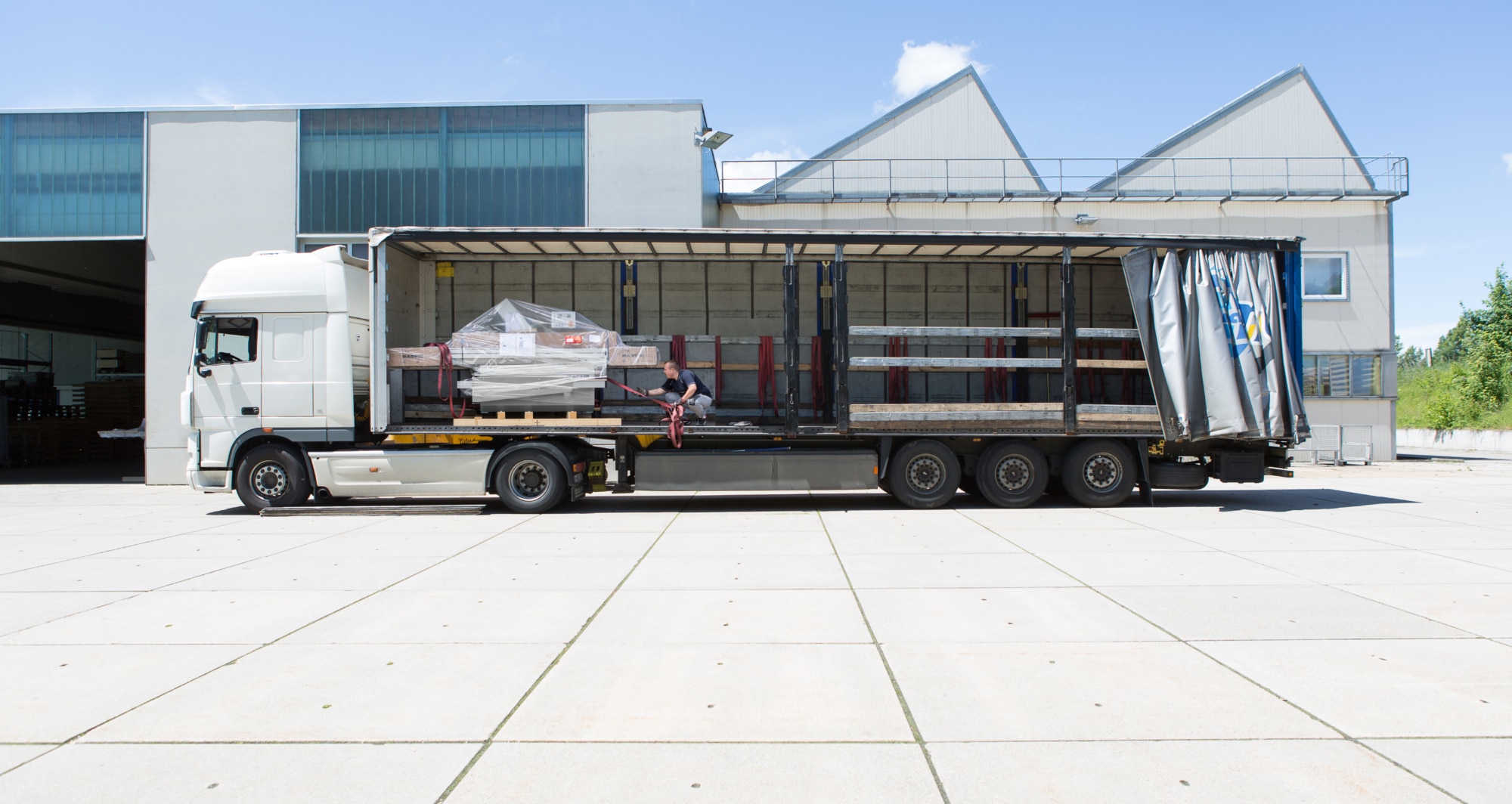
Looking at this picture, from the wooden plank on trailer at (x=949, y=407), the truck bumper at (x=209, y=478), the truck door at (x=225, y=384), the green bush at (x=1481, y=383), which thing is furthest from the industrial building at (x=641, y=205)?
the green bush at (x=1481, y=383)

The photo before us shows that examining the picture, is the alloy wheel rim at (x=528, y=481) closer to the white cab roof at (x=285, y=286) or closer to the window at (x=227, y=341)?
the white cab roof at (x=285, y=286)

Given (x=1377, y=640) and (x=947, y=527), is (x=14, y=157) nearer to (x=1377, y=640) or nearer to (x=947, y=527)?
(x=947, y=527)

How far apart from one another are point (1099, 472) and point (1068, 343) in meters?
1.75

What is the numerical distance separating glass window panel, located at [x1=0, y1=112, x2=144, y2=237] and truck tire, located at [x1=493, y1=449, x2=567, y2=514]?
11.0 meters

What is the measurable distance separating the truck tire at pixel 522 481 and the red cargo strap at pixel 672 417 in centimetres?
132

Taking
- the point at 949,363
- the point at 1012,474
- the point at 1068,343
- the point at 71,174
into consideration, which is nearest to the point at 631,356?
the point at 949,363

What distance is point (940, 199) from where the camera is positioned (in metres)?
18.3

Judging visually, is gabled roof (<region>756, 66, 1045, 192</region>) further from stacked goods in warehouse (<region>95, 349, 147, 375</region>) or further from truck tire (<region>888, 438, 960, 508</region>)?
stacked goods in warehouse (<region>95, 349, 147, 375</region>)

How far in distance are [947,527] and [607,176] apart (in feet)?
33.8

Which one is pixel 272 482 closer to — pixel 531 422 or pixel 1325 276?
pixel 531 422

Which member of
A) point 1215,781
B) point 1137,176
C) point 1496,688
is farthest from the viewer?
point 1137,176

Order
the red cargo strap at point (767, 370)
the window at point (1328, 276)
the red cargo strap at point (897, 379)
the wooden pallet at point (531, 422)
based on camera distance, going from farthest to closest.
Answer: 1. the window at point (1328, 276)
2. the red cargo strap at point (897, 379)
3. the red cargo strap at point (767, 370)
4. the wooden pallet at point (531, 422)

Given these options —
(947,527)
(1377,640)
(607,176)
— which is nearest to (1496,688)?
(1377,640)

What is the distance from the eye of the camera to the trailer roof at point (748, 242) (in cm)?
1006
